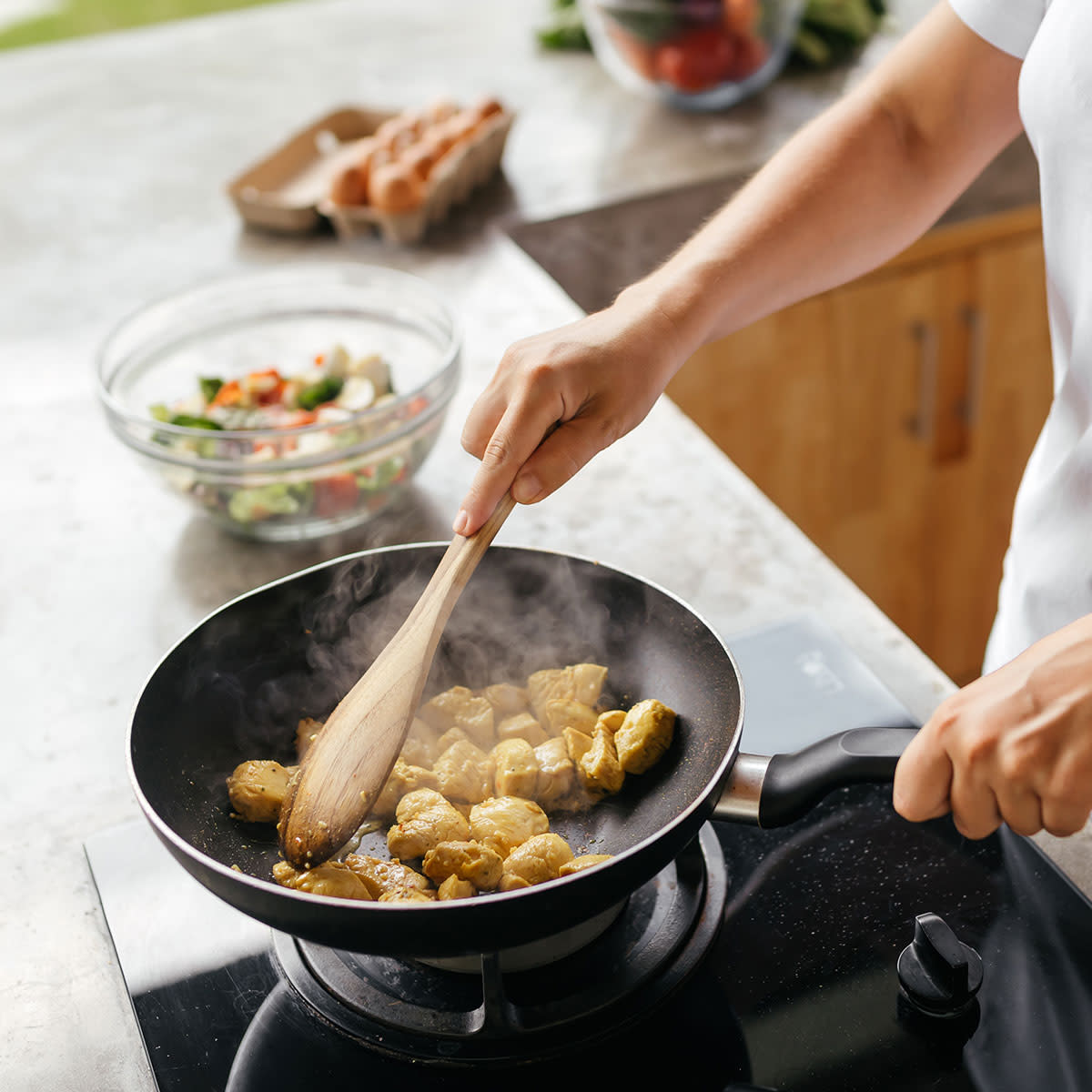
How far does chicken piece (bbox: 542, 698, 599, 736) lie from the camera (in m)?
0.92

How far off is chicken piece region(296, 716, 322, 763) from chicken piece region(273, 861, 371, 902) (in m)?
0.13

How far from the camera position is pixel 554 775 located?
34.9 inches

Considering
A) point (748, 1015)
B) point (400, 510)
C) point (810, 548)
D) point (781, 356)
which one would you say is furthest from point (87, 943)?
point (781, 356)

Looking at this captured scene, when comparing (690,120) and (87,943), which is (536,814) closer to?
(87,943)

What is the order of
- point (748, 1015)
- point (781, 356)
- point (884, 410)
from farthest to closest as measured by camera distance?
point (884, 410) < point (781, 356) < point (748, 1015)

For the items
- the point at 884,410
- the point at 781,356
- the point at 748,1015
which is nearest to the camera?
the point at 748,1015

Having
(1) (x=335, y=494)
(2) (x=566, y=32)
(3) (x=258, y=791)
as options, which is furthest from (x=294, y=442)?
(2) (x=566, y=32)

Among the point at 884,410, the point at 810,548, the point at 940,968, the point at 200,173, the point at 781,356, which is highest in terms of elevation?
the point at 940,968

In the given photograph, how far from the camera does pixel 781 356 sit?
208 centimetres

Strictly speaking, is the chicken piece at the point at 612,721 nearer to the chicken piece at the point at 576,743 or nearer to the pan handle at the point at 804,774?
the chicken piece at the point at 576,743

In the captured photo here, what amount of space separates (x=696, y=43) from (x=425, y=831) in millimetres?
1714

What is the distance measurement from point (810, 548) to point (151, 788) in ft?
2.30

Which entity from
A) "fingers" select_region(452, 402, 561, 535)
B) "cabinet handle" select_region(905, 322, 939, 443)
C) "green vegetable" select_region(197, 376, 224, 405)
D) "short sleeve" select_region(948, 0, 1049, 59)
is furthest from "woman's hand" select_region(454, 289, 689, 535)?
"cabinet handle" select_region(905, 322, 939, 443)

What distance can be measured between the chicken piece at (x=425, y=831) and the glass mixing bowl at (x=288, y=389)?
46cm
